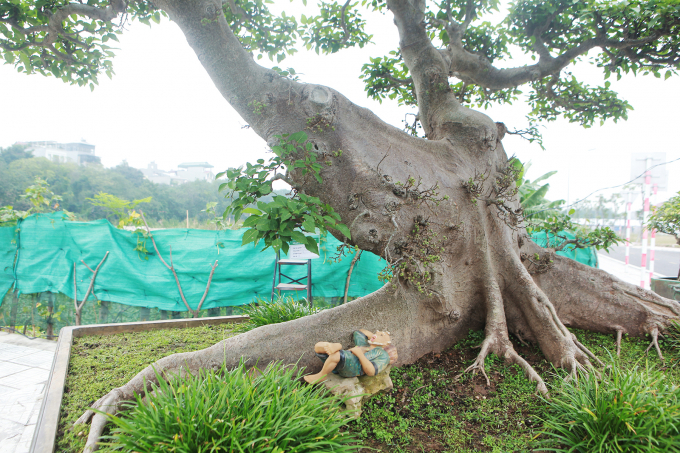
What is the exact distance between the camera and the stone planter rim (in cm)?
174

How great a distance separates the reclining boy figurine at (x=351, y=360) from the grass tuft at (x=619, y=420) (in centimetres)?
88

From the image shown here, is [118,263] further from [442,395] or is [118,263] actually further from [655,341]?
[655,341]

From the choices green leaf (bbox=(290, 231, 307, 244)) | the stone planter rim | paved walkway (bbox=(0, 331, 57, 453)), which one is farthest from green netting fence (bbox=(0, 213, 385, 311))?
green leaf (bbox=(290, 231, 307, 244))

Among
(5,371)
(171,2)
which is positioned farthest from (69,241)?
(171,2)

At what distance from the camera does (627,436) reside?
145 cm

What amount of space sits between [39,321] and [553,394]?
6.35 m

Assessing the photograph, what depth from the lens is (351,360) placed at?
196 cm

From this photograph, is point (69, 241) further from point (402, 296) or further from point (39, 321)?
point (402, 296)

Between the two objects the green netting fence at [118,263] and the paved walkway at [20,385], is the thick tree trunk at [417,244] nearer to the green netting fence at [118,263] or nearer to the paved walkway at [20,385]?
the paved walkway at [20,385]

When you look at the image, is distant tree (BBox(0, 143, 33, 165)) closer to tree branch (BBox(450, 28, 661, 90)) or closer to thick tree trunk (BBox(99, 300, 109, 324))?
thick tree trunk (BBox(99, 300, 109, 324))

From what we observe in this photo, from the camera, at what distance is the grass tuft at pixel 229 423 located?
4.41 feet

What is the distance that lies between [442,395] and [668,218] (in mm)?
4849

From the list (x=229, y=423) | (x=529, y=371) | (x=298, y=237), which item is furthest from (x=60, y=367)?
(x=529, y=371)

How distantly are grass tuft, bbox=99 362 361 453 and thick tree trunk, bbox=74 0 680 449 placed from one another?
0.62m
